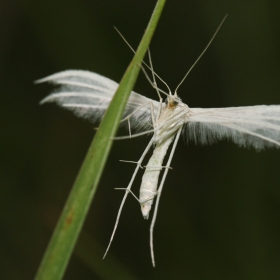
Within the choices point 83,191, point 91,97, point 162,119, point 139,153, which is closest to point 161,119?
point 162,119

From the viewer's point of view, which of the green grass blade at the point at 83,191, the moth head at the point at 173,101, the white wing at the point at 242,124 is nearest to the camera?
the green grass blade at the point at 83,191

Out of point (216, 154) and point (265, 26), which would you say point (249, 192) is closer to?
point (216, 154)

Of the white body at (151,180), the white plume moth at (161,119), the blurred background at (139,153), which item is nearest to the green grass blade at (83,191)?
the white plume moth at (161,119)

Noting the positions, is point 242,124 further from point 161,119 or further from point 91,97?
point 91,97

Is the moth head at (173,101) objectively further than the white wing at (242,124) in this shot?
Yes

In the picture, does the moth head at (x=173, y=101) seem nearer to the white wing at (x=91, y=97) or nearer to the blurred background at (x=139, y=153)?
the white wing at (x=91, y=97)
